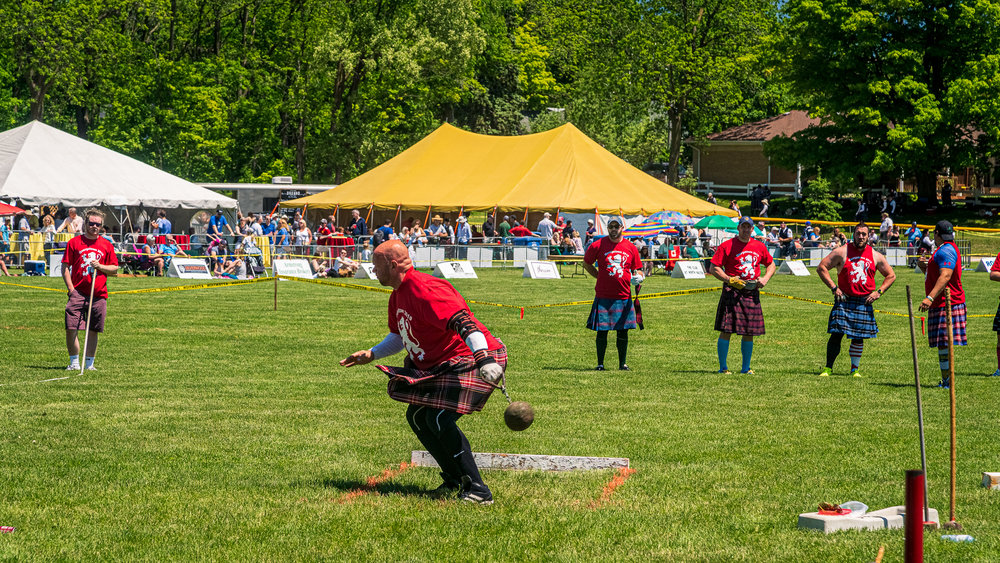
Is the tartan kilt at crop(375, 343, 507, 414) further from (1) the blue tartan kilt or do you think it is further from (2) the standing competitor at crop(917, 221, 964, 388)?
(2) the standing competitor at crop(917, 221, 964, 388)

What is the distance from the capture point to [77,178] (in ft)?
101

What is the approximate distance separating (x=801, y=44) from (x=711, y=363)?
35557mm

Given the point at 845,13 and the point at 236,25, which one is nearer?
the point at 845,13

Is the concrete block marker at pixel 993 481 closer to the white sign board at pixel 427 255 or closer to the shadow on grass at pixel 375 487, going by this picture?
the shadow on grass at pixel 375 487

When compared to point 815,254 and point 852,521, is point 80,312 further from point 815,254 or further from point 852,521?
point 815,254

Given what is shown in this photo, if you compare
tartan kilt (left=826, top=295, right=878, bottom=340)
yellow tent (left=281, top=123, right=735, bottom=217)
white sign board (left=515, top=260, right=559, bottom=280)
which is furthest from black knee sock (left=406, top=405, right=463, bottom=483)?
yellow tent (left=281, top=123, right=735, bottom=217)

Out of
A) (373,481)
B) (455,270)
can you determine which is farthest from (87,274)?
(455,270)

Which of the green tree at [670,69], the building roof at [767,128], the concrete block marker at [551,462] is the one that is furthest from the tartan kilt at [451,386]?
the building roof at [767,128]

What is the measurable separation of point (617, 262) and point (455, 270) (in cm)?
1667

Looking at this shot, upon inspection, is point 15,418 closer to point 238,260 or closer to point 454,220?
point 238,260

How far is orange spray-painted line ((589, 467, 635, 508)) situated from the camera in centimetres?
620

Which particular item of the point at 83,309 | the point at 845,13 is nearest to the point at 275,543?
the point at 83,309

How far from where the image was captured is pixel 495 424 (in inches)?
355

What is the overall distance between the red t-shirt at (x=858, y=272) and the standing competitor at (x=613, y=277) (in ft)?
6.89
